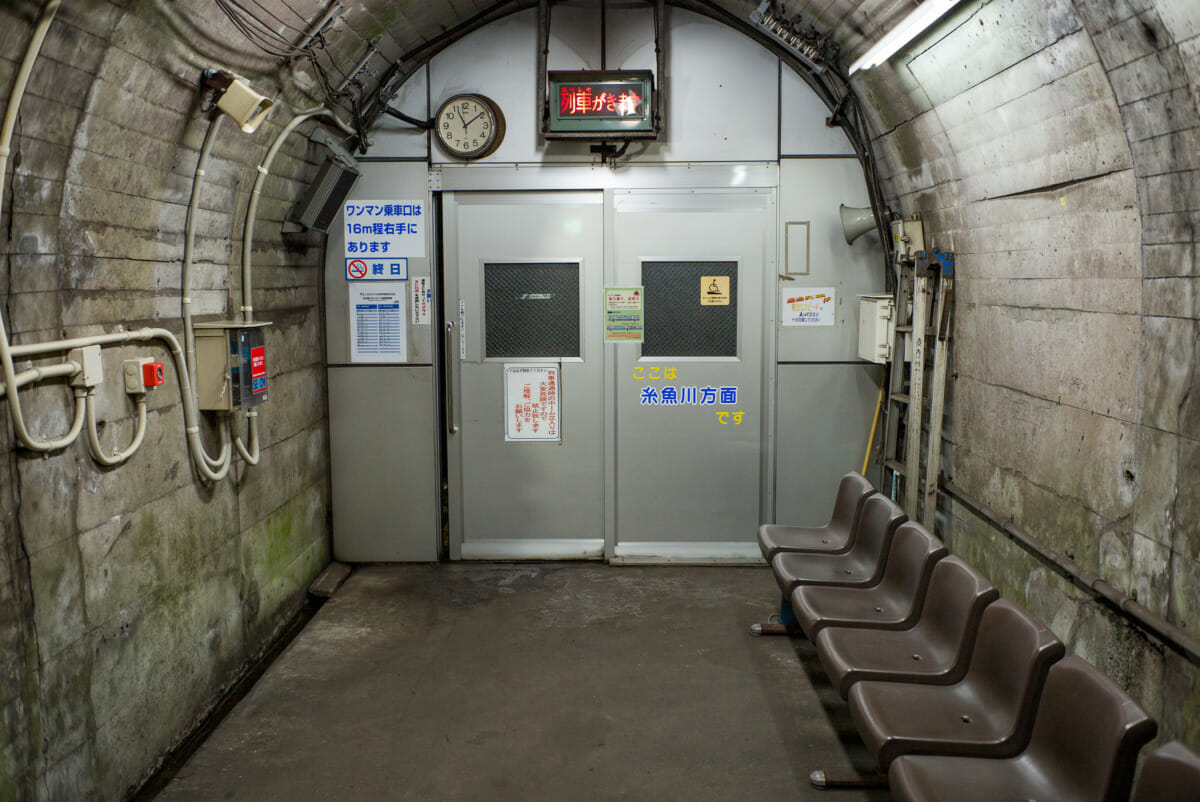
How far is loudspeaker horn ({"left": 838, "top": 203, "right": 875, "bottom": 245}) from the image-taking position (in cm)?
561

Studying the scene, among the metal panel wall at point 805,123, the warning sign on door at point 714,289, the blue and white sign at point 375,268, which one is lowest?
the warning sign on door at point 714,289

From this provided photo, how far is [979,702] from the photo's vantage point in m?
3.08

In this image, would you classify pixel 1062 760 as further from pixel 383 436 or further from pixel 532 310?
pixel 383 436

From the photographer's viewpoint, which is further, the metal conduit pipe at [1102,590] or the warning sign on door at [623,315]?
the warning sign on door at [623,315]

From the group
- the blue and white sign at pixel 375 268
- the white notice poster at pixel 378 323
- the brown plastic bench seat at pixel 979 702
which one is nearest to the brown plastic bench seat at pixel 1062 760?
the brown plastic bench seat at pixel 979 702

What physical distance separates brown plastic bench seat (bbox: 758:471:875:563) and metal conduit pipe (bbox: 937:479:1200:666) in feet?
1.71

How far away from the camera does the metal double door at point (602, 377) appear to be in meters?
5.83

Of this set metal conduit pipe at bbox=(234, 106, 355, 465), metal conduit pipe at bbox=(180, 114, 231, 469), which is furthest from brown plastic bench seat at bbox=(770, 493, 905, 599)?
metal conduit pipe at bbox=(180, 114, 231, 469)

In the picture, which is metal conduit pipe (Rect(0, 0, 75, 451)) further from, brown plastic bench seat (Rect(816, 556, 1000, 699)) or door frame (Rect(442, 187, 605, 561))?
door frame (Rect(442, 187, 605, 561))

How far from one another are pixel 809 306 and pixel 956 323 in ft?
3.71

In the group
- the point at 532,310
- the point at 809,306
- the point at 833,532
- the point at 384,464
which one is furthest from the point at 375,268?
the point at 833,532

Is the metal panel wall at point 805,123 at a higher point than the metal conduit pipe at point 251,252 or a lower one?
higher

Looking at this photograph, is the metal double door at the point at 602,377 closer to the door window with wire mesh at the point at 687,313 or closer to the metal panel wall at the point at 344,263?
the door window with wire mesh at the point at 687,313

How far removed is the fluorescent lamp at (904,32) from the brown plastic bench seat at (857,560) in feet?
6.59
